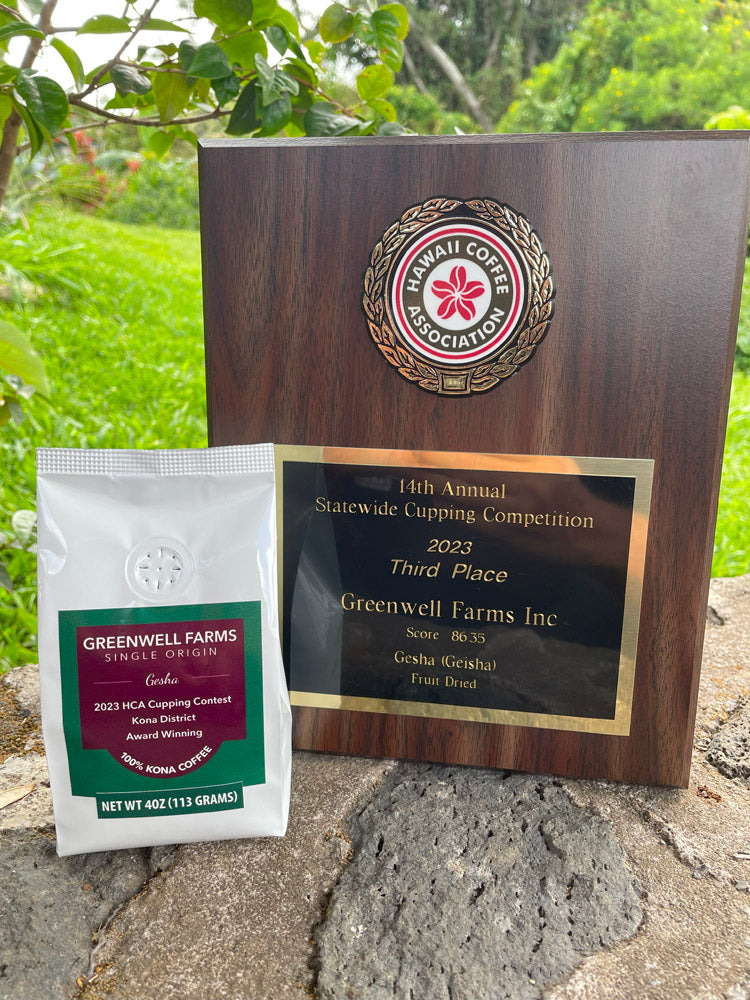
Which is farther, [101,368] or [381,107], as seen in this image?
[101,368]

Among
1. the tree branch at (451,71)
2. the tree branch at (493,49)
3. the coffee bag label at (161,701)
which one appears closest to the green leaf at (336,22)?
the coffee bag label at (161,701)

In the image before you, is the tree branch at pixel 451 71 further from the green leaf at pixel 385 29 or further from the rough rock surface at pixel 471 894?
the rough rock surface at pixel 471 894

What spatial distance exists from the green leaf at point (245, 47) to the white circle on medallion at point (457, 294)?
1.14 feet

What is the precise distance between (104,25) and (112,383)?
1.56m

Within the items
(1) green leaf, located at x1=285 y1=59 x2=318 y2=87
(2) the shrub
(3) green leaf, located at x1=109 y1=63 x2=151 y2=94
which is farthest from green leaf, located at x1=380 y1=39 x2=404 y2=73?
(2) the shrub

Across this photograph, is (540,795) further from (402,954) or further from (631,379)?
(631,379)

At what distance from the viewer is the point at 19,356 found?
718 millimetres

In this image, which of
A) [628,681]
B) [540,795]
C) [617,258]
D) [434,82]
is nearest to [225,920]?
[540,795]

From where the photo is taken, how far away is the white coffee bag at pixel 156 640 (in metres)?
0.75

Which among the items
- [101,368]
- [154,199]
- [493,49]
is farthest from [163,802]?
[493,49]

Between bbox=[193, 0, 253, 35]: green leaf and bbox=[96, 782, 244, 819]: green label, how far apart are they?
2.74 ft

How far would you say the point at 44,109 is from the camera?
32.7 inches

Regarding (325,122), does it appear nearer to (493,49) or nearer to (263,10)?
(263,10)

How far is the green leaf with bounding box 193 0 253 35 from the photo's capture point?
871mm
